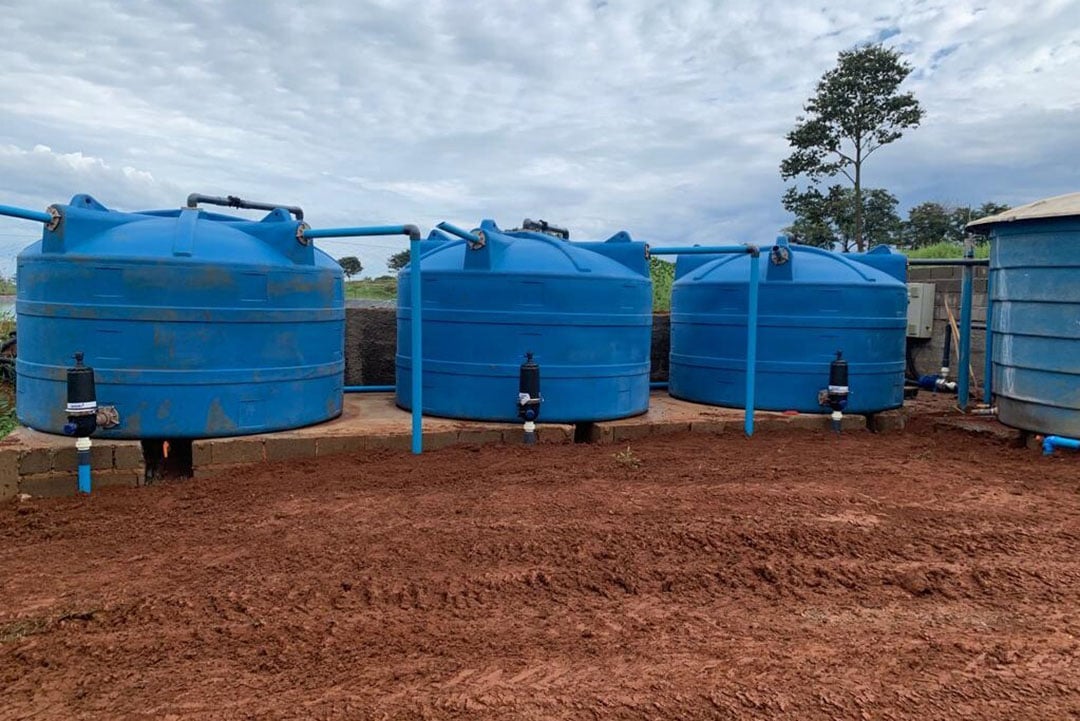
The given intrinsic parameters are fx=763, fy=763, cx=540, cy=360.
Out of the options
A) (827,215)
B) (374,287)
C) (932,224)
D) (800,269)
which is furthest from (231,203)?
(932,224)

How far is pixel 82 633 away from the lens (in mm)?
2969

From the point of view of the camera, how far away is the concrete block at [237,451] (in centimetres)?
527

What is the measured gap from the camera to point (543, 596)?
335 centimetres

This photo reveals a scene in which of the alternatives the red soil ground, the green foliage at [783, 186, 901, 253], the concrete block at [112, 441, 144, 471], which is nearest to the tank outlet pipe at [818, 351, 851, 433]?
the red soil ground

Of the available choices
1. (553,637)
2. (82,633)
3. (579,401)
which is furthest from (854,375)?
(82,633)

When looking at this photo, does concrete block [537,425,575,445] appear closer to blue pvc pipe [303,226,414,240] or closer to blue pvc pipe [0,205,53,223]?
blue pvc pipe [303,226,414,240]

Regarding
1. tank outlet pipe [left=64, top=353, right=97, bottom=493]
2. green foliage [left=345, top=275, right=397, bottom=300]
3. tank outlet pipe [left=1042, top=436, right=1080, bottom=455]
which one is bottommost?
tank outlet pipe [left=1042, top=436, right=1080, bottom=455]

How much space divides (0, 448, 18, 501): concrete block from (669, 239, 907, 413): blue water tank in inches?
231

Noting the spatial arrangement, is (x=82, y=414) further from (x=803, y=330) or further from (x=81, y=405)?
(x=803, y=330)

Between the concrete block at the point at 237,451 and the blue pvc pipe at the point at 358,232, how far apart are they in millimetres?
1568

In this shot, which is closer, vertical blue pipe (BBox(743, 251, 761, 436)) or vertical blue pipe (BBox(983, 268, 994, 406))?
vertical blue pipe (BBox(743, 251, 761, 436))

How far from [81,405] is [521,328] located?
10.4 ft

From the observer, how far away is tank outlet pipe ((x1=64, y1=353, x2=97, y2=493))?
15.6ft

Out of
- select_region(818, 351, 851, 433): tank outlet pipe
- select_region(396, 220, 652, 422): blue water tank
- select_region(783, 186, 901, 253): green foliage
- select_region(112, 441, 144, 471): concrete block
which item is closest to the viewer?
select_region(112, 441, 144, 471): concrete block
